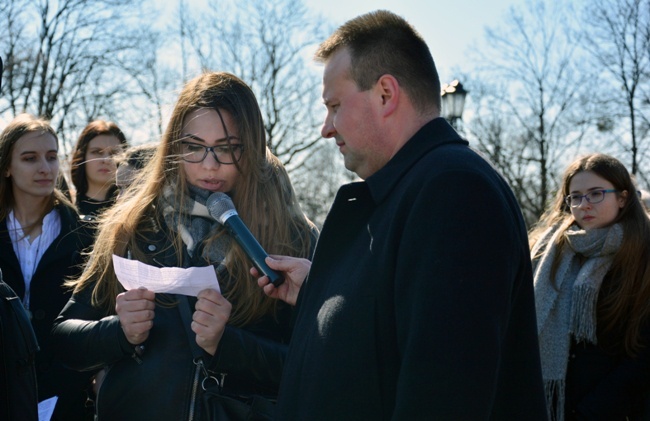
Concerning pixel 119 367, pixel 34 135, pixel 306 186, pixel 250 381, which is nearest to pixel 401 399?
pixel 250 381

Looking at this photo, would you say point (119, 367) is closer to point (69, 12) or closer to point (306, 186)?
point (69, 12)

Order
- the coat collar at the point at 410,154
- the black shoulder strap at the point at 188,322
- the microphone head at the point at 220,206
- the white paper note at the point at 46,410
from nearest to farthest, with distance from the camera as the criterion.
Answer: the coat collar at the point at 410,154 → the black shoulder strap at the point at 188,322 → the microphone head at the point at 220,206 → the white paper note at the point at 46,410

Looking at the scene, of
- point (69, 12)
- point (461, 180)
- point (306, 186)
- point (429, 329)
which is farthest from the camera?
point (306, 186)

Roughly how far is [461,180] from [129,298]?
1.50m

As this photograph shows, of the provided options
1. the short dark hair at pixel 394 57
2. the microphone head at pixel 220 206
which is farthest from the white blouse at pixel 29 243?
the short dark hair at pixel 394 57

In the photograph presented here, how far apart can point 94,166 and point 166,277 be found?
126 inches

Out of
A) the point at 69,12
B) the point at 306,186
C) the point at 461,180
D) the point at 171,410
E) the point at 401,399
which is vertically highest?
the point at 69,12

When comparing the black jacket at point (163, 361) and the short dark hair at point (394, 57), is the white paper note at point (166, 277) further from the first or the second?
the short dark hair at point (394, 57)

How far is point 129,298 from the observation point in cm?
274

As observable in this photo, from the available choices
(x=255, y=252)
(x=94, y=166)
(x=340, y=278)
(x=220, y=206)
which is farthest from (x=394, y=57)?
(x=94, y=166)

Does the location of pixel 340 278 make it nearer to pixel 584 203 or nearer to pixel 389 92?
pixel 389 92

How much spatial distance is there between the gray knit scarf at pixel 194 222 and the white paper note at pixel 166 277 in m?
0.28

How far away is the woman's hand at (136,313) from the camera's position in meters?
2.70

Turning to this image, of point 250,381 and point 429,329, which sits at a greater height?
point 429,329
